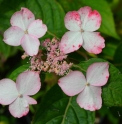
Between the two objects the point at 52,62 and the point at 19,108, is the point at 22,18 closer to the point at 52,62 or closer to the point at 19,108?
the point at 52,62

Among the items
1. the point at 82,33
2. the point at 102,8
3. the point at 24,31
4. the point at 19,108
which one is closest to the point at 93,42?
the point at 82,33

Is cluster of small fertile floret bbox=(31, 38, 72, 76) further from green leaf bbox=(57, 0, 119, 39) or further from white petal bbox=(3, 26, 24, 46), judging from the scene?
green leaf bbox=(57, 0, 119, 39)

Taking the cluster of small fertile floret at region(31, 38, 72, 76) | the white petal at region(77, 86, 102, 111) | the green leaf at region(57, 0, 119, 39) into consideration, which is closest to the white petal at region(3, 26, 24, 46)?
the cluster of small fertile floret at region(31, 38, 72, 76)

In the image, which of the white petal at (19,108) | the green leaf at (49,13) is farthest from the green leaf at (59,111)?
the green leaf at (49,13)

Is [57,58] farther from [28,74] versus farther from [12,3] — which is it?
[12,3]

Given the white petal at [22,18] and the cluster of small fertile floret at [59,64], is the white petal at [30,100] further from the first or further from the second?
the white petal at [22,18]
